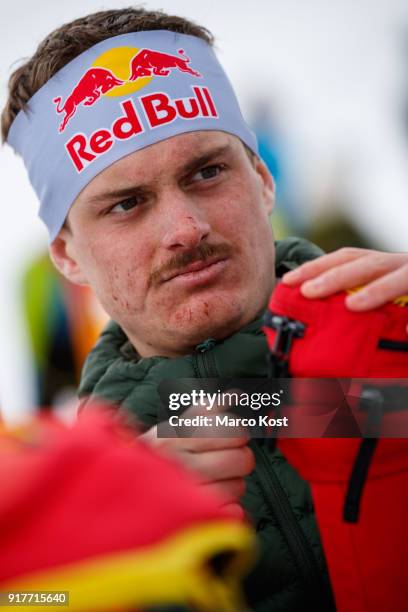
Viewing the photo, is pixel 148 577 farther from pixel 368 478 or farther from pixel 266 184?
pixel 266 184

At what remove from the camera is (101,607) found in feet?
1.24

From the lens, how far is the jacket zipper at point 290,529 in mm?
1005

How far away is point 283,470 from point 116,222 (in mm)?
573

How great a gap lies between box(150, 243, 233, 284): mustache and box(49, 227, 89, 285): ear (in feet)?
1.26

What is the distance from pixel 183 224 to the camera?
123 centimetres

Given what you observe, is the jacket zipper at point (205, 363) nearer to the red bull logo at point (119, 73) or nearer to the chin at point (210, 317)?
the chin at point (210, 317)

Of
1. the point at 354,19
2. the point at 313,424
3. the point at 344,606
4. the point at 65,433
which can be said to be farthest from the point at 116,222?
the point at 354,19

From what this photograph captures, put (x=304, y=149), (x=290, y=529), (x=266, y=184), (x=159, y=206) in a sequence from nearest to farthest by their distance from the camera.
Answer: (x=290, y=529), (x=159, y=206), (x=266, y=184), (x=304, y=149)

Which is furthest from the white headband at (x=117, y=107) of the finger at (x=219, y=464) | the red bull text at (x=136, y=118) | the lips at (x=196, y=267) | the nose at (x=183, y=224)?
the finger at (x=219, y=464)

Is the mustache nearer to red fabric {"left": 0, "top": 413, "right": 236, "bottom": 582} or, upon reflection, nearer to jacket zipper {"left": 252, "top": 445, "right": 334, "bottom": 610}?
jacket zipper {"left": 252, "top": 445, "right": 334, "bottom": 610}

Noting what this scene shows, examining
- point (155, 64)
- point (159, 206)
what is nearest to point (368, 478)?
point (159, 206)

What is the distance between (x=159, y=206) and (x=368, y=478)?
678mm

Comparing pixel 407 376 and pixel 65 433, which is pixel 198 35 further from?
pixel 65 433

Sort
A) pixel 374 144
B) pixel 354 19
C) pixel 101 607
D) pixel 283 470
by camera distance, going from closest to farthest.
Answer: pixel 101 607 → pixel 283 470 → pixel 374 144 → pixel 354 19
